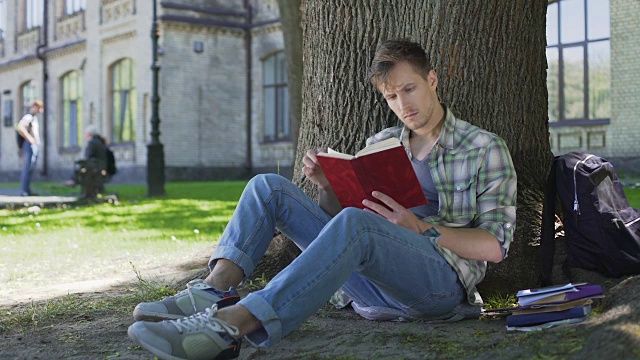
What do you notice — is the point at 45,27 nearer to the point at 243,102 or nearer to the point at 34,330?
the point at 243,102

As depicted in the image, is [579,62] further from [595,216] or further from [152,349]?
[152,349]

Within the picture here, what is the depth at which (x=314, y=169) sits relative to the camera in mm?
3875

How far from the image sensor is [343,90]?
4.88 metres

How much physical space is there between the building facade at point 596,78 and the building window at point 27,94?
828 inches

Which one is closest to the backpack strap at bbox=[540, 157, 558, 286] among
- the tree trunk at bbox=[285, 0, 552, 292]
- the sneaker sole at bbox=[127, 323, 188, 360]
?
the tree trunk at bbox=[285, 0, 552, 292]

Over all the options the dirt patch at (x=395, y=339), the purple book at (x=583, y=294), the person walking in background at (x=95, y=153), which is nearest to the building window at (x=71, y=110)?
the person walking in background at (x=95, y=153)

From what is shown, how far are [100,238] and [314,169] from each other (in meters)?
5.72

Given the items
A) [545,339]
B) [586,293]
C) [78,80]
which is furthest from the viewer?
[78,80]

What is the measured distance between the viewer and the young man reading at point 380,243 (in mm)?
3117

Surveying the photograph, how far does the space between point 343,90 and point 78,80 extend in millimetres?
26810

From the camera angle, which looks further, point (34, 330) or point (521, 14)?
point (521, 14)

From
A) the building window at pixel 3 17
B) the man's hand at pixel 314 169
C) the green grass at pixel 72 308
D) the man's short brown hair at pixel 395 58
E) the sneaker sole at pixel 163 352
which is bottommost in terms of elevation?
the green grass at pixel 72 308

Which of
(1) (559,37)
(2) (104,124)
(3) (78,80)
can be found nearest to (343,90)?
(1) (559,37)

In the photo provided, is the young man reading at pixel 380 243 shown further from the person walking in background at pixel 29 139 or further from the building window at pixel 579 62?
the building window at pixel 579 62
